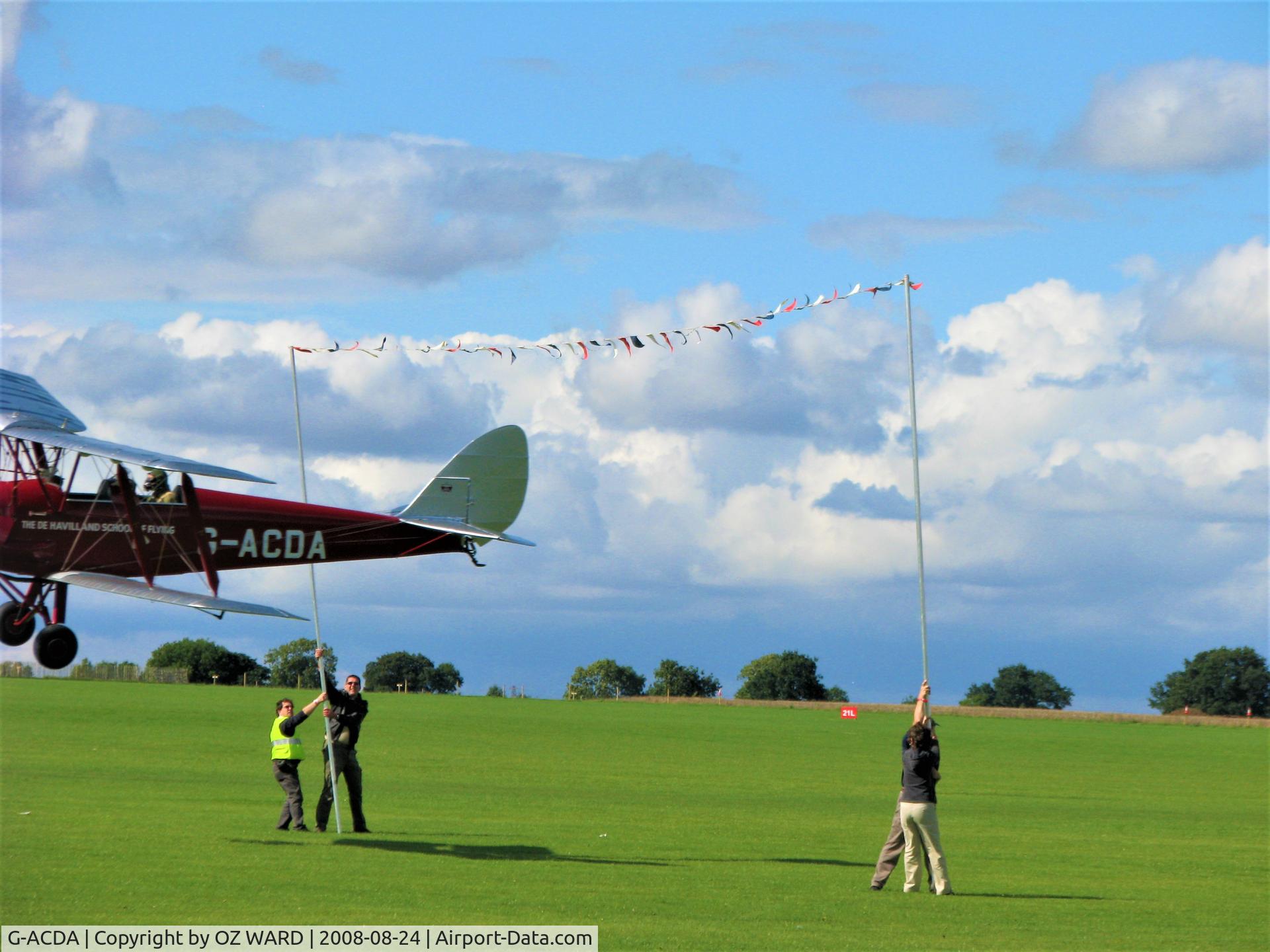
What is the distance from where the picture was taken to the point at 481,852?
24156 millimetres

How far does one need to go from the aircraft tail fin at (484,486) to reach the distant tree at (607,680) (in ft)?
446

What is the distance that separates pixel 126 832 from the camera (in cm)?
2473

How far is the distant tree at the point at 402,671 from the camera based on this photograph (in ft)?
415

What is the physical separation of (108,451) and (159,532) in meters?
1.16

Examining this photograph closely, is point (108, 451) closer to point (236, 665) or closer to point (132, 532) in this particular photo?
point (132, 532)

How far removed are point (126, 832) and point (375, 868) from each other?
5.99 metres

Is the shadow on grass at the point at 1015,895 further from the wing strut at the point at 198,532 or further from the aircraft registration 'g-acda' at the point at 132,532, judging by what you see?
the wing strut at the point at 198,532

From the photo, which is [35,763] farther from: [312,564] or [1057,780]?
[1057,780]

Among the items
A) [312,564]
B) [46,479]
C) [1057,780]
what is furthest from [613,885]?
[1057,780]

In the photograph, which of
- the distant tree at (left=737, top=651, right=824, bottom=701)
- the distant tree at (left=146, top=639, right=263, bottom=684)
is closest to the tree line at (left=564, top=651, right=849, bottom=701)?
the distant tree at (left=737, top=651, right=824, bottom=701)

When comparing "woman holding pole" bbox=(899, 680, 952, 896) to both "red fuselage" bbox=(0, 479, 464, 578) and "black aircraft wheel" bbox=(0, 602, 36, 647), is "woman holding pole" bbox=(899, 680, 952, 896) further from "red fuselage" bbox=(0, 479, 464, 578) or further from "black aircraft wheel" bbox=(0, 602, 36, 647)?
"black aircraft wheel" bbox=(0, 602, 36, 647)

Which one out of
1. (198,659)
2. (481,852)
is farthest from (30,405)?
(198,659)

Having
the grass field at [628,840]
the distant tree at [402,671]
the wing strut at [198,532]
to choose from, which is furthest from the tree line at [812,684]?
the wing strut at [198,532]

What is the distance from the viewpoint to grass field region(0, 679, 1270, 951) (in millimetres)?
→ 18297
